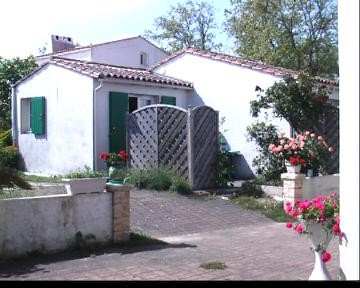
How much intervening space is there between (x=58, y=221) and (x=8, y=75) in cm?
1455

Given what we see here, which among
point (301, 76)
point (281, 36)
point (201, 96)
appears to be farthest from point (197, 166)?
point (281, 36)

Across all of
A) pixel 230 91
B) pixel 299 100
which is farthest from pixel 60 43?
pixel 299 100

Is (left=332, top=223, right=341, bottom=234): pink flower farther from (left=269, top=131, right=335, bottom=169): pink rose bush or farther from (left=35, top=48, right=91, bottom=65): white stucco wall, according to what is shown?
(left=35, top=48, right=91, bottom=65): white stucco wall

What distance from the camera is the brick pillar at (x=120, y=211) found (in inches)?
331

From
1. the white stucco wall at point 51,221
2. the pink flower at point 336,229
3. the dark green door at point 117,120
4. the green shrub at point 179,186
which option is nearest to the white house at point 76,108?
the dark green door at point 117,120

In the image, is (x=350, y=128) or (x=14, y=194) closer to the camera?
(x=350, y=128)

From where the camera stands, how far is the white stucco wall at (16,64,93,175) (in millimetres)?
14953

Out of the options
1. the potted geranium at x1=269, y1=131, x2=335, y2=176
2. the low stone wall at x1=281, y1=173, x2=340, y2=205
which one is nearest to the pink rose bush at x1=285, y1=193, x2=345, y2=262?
the low stone wall at x1=281, y1=173, x2=340, y2=205

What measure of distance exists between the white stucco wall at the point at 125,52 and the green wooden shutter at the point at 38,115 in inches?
431

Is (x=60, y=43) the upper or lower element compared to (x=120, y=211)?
upper

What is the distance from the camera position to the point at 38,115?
16.5 metres

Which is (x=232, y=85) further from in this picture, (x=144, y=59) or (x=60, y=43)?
(x=60, y=43)

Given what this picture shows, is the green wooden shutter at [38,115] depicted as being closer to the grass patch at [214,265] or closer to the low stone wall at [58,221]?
the low stone wall at [58,221]

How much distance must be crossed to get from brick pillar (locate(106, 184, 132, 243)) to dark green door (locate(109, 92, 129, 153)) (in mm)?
6450
